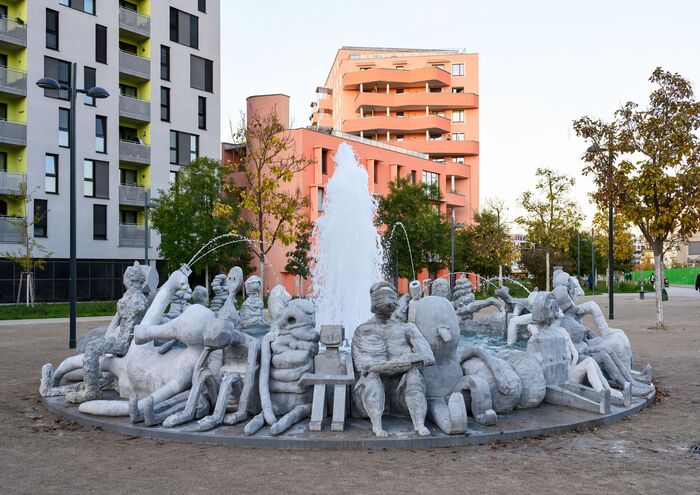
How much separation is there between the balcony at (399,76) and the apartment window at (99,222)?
3996cm

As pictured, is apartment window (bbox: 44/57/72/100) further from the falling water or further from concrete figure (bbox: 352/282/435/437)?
concrete figure (bbox: 352/282/435/437)

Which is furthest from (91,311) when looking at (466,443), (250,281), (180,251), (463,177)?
(463,177)

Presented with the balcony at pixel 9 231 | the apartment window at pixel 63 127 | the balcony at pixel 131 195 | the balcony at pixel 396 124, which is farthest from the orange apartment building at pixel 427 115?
the balcony at pixel 9 231

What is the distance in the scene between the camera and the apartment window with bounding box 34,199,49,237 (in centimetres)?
3588

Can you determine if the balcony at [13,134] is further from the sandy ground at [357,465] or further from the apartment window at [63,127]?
the sandy ground at [357,465]

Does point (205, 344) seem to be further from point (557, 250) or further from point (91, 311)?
point (557, 250)

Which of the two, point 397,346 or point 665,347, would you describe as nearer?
point 397,346

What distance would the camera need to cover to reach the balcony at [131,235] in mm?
40219

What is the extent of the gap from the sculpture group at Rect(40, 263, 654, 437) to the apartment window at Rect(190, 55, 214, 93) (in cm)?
3888

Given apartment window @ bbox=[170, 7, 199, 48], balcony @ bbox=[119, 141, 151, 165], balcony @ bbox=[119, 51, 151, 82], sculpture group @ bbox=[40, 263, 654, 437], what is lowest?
sculpture group @ bbox=[40, 263, 654, 437]

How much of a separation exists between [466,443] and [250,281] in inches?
271

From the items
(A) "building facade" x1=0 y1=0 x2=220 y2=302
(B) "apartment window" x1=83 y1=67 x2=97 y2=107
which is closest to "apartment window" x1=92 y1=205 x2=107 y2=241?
(A) "building facade" x1=0 y1=0 x2=220 y2=302

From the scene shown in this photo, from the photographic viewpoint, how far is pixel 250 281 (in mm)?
12555

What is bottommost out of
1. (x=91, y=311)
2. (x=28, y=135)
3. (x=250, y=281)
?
(x=91, y=311)
